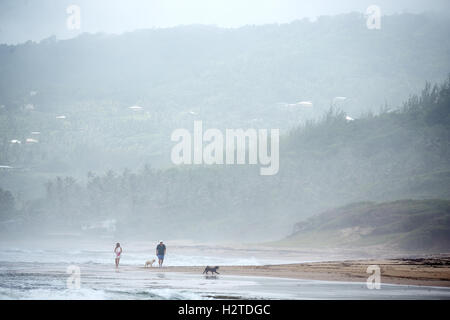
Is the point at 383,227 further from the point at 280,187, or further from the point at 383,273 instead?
the point at 383,273

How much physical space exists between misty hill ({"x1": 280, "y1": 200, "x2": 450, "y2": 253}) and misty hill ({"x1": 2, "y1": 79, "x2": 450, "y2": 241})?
20.7 m

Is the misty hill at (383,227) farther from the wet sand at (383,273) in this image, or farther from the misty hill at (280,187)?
the wet sand at (383,273)

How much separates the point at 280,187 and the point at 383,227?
55201 mm

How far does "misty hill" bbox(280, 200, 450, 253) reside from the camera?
85.5m

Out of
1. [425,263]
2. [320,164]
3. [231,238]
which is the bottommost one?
[425,263]

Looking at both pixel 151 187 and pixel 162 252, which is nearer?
pixel 162 252

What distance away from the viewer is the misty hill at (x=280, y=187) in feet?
465

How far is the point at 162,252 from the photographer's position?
46.6 m

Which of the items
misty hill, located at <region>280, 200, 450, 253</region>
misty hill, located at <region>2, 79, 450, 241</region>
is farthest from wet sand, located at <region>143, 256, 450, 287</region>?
misty hill, located at <region>2, 79, 450, 241</region>

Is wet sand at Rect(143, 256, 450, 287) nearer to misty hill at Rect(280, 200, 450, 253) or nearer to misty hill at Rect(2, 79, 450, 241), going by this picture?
misty hill at Rect(280, 200, 450, 253)
